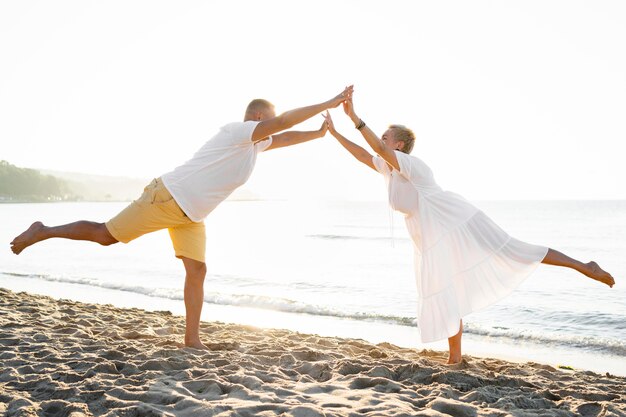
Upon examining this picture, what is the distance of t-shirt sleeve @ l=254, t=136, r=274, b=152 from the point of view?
5.39m

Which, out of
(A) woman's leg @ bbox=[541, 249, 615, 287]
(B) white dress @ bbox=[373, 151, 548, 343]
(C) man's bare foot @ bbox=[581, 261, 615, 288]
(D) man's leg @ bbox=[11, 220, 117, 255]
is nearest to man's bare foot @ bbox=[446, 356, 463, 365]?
(B) white dress @ bbox=[373, 151, 548, 343]

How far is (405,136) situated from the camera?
526 centimetres

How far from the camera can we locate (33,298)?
9.05 meters

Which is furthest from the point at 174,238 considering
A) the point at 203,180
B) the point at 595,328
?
the point at 595,328

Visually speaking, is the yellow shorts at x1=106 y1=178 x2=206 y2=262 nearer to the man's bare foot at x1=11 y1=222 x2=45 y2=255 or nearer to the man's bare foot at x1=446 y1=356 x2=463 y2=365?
the man's bare foot at x1=11 y1=222 x2=45 y2=255

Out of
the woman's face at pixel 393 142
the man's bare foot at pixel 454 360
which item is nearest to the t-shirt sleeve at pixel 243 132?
the woman's face at pixel 393 142

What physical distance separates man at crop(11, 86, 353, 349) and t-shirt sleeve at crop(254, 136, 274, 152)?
32mm

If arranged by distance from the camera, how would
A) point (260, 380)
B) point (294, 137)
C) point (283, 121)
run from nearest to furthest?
point (260, 380), point (283, 121), point (294, 137)

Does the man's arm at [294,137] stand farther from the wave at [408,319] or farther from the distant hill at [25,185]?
the distant hill at [25,185]

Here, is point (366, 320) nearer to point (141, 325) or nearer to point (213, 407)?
point (141, 325)

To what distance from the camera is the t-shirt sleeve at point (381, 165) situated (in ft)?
17.5

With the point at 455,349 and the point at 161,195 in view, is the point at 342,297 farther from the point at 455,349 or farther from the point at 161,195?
the point at 161,195

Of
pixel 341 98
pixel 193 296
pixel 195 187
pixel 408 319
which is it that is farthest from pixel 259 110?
pixel 408 319

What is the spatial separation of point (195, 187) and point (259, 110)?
0.91 metres
